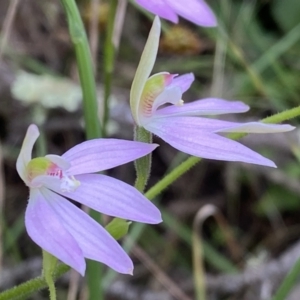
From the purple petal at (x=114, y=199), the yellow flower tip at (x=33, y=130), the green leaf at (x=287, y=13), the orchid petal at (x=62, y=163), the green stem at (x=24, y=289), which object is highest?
the green leaf at (x=287, y=13)

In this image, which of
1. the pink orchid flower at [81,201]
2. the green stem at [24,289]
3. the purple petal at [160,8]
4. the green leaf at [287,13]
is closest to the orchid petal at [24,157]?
the pink orchid flower at [81,201]

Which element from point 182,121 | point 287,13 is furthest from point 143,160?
point 287,13

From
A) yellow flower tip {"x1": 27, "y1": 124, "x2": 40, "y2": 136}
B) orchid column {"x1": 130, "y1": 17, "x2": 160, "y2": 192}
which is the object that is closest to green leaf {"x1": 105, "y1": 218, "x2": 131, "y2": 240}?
orchid column {"x1": 130, "y1": 17, "x2": 160, "y2": 192}

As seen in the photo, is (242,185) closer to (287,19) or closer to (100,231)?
(287,19)

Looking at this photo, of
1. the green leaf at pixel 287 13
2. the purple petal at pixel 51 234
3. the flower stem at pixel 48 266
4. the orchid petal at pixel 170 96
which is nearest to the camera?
the purple petal at pixel 51 234

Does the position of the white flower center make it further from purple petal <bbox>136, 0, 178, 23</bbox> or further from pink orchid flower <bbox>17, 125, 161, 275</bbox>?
purple petal <bbox>136, 0, 178, 23</bbox>

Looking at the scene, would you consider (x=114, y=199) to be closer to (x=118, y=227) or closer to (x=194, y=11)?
(x=118, y=227)

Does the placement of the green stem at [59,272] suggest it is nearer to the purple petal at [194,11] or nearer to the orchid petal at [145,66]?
the orchid petal at [145,66]
